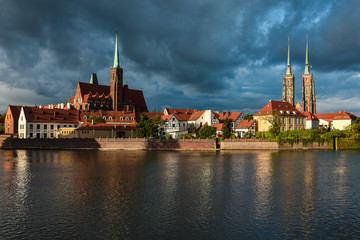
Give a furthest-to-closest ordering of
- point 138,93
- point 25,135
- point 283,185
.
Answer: point 138,93, point 25,135, point 283,185

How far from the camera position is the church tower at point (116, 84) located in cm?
15800

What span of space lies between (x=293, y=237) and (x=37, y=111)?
10886 centimetres

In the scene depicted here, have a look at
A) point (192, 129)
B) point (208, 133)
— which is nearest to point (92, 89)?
point (192, 129)

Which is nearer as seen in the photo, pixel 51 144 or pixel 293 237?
pixel 293 237

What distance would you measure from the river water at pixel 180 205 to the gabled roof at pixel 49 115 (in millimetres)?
70521

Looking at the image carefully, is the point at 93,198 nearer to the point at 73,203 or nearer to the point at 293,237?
the point at 73,203

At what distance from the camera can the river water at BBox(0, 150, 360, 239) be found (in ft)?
72.5

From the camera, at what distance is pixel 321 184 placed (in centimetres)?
3791

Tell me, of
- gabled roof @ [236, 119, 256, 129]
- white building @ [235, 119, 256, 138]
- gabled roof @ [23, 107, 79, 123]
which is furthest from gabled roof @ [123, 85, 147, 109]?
white building @ [235, 119, 256, 138]

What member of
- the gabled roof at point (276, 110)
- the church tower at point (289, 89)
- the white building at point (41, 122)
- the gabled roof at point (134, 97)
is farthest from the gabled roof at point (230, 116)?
the church tower at point (289, 89)

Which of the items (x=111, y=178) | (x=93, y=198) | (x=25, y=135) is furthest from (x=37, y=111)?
(x=93, y=198)

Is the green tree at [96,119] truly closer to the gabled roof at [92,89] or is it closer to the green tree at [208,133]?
the gabled roof at [92,89]

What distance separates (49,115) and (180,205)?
99.0m

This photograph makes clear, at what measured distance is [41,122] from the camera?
114 metres
